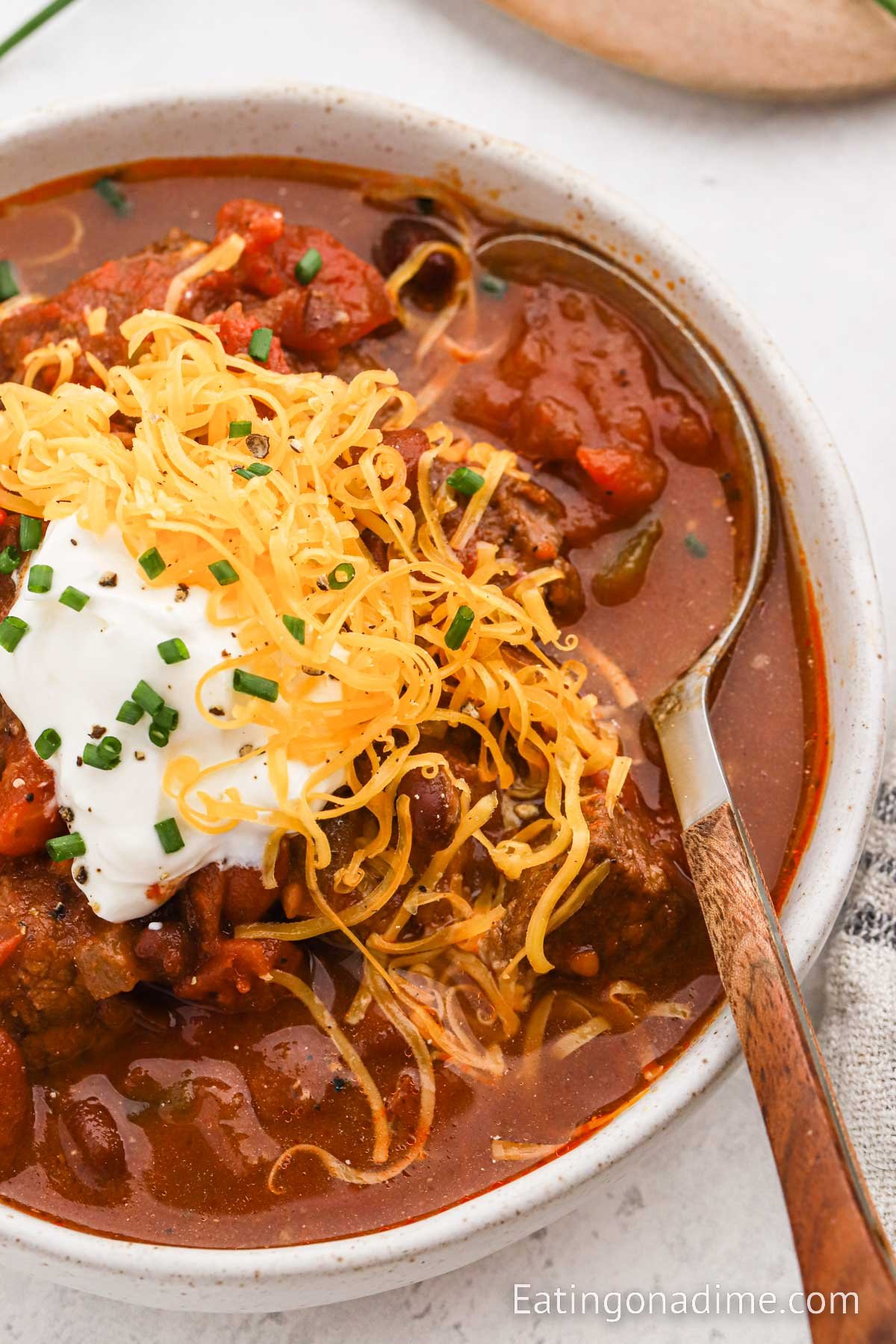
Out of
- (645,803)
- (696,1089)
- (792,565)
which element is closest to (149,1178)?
(696,1089)

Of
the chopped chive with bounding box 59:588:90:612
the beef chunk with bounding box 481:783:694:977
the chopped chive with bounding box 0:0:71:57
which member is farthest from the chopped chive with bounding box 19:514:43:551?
the chopped chive with bounding box 0:0:71:57

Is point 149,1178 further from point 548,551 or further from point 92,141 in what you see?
point 92,141

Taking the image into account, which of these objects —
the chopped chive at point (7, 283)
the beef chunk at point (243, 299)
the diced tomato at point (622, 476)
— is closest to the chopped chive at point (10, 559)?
the beef chunk at point (243, 299)

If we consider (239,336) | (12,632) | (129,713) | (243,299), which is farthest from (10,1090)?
(243,299)

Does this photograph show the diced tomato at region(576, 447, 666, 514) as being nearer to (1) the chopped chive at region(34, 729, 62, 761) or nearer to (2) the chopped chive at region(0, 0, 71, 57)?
(1) the chopped chive at region(34, 729, 62, 761)

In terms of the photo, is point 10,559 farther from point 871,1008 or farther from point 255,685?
point 871,1008

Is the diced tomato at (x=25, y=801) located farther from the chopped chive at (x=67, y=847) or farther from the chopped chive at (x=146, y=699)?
the chopped chive at (x=146, y=699)

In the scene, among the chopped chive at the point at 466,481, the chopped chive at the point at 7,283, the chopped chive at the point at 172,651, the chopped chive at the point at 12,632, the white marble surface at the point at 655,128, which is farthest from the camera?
the white marble surface at the point at 655,128
